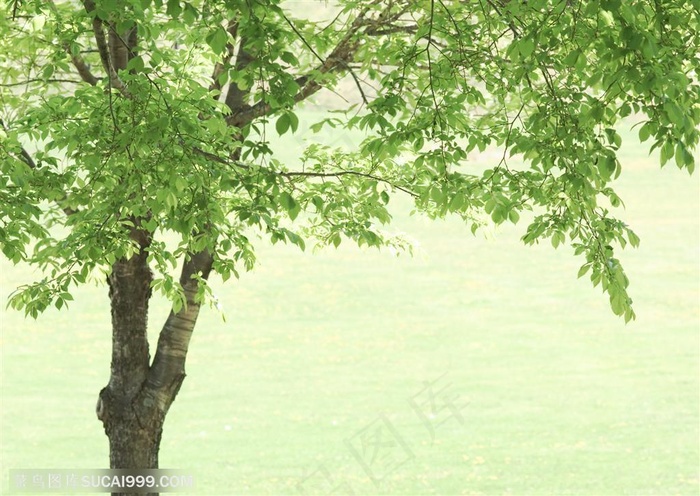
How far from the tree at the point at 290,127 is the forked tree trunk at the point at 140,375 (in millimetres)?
30

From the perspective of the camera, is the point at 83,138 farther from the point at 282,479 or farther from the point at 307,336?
the point at 307,336

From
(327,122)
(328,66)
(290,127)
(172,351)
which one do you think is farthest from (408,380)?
(290,127)

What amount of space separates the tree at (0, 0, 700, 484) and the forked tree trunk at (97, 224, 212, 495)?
30 millimetres

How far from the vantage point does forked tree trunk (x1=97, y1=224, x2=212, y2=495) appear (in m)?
9.92

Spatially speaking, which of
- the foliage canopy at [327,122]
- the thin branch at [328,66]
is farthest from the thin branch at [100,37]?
the thin branch at [328,66]

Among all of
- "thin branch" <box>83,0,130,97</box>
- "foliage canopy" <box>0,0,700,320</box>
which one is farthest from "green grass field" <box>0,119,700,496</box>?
"thin branch" <box>83,0,130,97</box>

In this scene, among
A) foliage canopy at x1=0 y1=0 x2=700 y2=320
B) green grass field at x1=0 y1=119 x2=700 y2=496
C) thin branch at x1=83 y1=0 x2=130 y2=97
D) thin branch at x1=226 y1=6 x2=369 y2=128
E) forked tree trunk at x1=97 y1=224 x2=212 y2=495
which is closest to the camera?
foliage canopy at x1=0 y1=0 x2=700 y2=320

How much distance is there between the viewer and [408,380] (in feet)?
80.3

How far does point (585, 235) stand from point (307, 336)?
2137cm

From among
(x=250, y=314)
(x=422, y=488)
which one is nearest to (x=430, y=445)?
(x=422, y=488)

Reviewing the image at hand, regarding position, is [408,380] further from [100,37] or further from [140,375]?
[100,37]

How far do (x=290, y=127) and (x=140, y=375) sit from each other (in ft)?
13.5

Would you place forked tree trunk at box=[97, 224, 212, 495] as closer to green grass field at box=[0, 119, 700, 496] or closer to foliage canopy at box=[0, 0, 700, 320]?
foliage canopy at box=[0, 0, 700, 320]

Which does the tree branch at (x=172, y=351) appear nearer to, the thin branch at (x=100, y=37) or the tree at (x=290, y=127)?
the tree at (x=290, y=127)
